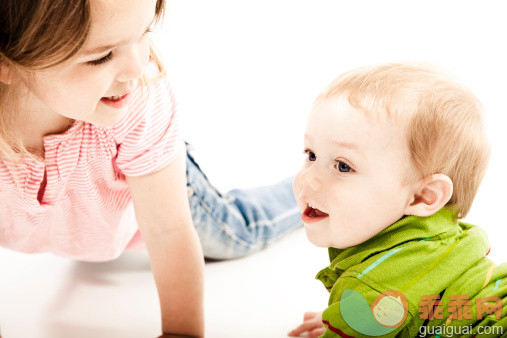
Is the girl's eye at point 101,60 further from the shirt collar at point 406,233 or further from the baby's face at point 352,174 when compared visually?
the shirt collar at point 406,233

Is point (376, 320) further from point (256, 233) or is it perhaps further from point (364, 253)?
point (256, 233)

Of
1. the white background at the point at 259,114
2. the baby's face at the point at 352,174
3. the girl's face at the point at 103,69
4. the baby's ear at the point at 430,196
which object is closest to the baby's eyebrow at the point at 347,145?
the baby's face at the point at 352,174

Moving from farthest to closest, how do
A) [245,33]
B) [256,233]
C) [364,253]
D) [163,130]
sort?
[245,33] < [256,233] < [163,130] < [364,253]

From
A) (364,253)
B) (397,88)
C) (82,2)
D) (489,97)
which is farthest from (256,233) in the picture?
(489,97)

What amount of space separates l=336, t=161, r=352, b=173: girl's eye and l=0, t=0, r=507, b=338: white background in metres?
0.38

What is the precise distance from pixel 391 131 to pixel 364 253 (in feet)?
0.60

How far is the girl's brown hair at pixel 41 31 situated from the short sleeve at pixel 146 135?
24cm

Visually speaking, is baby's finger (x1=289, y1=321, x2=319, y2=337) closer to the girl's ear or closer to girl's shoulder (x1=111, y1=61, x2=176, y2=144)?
girl's shoulder (x1=111, y1=61, x2=176, y2=144)

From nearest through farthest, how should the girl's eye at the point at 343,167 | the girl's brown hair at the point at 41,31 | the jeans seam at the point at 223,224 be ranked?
the girl's brown hair at the point at 41,31 < the girl's eye at the point at 343,167 < the jeans seam at the point at 223,224

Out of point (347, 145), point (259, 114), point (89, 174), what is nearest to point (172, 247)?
point (89, 174)

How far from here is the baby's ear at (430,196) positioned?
0.90 metres

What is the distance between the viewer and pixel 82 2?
0.81 metres

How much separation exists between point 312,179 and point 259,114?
3.36 ft

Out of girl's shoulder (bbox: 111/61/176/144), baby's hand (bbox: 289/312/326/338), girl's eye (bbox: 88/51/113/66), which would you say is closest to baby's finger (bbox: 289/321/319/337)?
baby's hand (bbox: 289/312/326/338)
